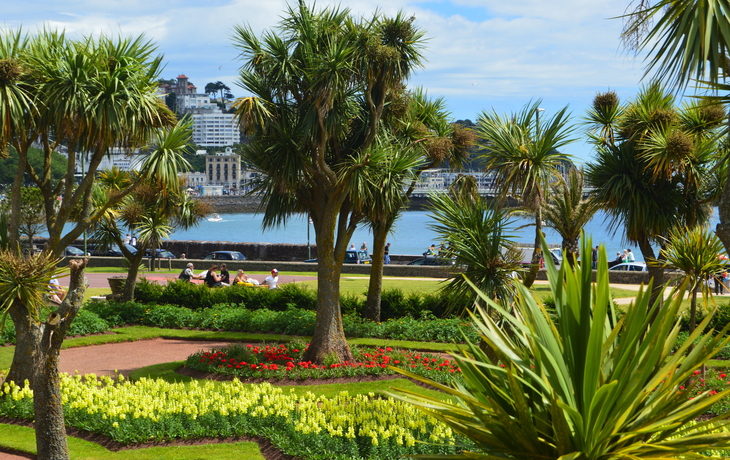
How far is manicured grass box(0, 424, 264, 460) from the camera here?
8.62 metres

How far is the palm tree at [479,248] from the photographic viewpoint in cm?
867

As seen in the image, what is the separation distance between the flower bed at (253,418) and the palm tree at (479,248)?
1.75 m

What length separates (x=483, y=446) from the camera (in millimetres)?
4297

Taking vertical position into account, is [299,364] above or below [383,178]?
below

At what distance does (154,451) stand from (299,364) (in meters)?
4.95

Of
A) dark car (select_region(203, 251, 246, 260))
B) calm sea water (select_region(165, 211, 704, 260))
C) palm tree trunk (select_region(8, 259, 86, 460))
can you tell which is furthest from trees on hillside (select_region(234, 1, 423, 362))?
calm sea water (select_region(165, 211, 704, 260))

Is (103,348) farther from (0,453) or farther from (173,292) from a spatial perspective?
(0,453)

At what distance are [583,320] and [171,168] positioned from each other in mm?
9778

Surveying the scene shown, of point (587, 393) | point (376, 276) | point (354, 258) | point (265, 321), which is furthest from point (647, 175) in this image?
point (354, 258)

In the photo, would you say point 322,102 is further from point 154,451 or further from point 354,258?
point 354,258

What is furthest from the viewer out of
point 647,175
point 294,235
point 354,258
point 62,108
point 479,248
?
point 294,235

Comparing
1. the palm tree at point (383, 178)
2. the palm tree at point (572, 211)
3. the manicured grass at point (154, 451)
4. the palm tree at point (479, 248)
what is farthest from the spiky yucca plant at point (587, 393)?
the palm tree at point (572, 211)

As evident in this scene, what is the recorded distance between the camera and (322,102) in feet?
43.3

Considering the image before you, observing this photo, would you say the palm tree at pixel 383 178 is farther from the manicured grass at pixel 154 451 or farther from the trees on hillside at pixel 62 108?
the manicured grass at pixel 154 451
